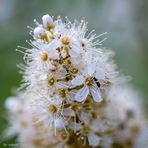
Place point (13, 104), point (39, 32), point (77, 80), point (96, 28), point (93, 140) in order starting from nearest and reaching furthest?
point (77, 80) < point (39, 32) < point (93, 140) < point (13, 104) < point (96, 28)

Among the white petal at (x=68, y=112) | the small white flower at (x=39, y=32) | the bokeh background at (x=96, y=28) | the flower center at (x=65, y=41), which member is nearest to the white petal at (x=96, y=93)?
the white petal at (x=68, y=112)

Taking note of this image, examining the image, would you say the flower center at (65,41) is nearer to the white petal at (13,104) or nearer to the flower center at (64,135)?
the flower center at (64,135)

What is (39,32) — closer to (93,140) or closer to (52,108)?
(52,108)

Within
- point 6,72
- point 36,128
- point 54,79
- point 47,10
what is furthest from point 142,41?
point 54,79

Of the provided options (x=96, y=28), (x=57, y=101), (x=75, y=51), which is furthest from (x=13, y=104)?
(x=96, y=28)

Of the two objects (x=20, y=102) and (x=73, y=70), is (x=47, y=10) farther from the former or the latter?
(x=73, y=70)
